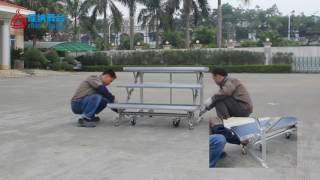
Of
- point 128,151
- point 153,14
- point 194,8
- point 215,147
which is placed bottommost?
point 128,151

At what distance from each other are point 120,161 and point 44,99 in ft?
29.4

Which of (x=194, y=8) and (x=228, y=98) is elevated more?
(x=194, y=8)

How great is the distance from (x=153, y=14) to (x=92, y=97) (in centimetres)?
4758

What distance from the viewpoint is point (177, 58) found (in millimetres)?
43375

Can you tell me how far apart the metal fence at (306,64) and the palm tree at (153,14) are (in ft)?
48.2

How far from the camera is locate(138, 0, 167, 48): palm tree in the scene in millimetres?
51781

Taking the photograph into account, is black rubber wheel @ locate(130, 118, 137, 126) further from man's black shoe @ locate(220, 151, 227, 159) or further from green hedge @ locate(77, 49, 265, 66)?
green hedge @ locate(77, 49, 265, 66)

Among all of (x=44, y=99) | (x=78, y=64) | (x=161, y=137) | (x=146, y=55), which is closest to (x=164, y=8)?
(x=146, y=55)

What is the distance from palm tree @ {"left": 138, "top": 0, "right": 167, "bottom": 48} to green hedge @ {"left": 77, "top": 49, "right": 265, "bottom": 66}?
768 cm

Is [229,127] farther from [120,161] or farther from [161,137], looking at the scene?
[161,137]

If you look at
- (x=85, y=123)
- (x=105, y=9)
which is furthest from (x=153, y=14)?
(x=85, y=123)

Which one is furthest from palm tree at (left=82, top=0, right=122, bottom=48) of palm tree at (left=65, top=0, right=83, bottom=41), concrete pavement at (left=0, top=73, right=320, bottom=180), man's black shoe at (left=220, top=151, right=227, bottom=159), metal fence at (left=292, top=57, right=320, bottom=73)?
man's black shoe at (left=220, top=151, right=227, bottom=159)

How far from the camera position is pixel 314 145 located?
7.20m

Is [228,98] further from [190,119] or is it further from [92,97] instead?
[92,97]
